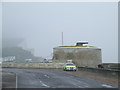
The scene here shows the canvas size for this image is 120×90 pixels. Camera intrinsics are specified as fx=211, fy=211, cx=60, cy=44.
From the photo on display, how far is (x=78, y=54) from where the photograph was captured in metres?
86.1

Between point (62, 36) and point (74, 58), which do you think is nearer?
point (74, 58)

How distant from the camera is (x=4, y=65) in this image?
65.9 meters

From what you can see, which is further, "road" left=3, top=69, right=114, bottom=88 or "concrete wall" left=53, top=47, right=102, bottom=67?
"concrete wall" left=53, top=47, right=102, bottom=67

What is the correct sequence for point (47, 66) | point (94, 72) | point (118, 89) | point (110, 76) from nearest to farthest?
point (118, 89), point (110, 76), point (94, 72), point (47, 66)

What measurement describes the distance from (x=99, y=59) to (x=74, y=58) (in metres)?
10.1

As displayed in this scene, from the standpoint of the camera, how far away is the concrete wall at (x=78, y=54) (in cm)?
8494

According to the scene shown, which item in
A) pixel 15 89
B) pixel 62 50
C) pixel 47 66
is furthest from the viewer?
pixel 62 50

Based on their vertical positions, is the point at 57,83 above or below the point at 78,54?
above

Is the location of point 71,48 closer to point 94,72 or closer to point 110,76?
point 94,72

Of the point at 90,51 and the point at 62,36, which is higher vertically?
the point at 62,36

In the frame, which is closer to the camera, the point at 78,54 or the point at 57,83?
the point at 57,83

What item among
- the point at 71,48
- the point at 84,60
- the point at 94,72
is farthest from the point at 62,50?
the point at 94,72

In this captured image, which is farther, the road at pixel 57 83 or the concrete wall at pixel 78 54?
the concrete wall at pixel 78 54

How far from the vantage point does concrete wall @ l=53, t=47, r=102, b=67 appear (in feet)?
279
